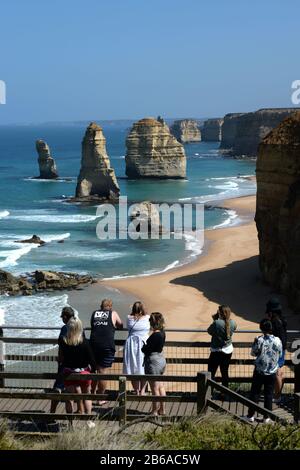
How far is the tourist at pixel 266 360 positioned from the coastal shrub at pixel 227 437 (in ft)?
4.86

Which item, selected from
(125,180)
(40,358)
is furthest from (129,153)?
(40,358)

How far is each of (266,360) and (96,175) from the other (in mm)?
58884

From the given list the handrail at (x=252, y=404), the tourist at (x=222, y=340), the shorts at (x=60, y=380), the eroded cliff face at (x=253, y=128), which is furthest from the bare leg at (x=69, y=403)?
the eroded cliff face at (x=253, y=128)

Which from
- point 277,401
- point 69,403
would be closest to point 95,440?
point 69,403

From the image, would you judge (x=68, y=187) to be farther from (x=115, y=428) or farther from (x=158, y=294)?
(x=115, y=428)

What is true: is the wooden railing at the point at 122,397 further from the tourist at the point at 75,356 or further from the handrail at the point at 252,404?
the tourist at the point at 75,356

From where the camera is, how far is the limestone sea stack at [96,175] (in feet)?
221

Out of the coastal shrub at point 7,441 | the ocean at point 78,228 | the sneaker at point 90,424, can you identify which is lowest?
the ocean at point 78,228

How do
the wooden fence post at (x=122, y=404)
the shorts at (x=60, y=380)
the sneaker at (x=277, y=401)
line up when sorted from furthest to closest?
the sneaker at (x=277, y=401) → the shorts at (x=60, y=380) → the wooden fence post at (x=122, y=404)

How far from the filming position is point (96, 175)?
6775cm

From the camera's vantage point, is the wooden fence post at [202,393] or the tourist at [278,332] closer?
the wooden fence post at [202,393]

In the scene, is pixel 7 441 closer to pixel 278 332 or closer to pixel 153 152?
pixel 278 332

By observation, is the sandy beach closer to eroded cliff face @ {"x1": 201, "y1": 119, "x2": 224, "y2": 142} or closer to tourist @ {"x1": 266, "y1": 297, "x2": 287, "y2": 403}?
tourist @ {"x1": 266, "y1": 297, "x2": 287, "y2": 403}
